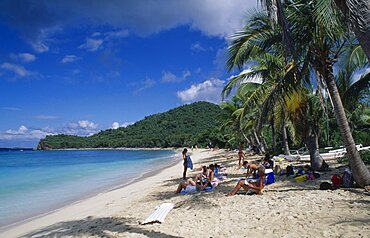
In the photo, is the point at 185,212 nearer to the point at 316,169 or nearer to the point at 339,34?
the point at 339,34

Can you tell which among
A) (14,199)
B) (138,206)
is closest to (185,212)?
(138,206)

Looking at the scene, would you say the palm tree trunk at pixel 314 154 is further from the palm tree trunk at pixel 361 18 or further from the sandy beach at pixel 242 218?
the palm tree trunk at pixel 361 18

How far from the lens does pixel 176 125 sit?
120000mm

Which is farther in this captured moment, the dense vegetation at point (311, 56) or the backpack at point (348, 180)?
the backpack at point (348, 180)

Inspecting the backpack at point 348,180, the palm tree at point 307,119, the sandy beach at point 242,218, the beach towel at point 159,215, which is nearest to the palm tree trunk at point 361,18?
the sandy beach at point 242,218

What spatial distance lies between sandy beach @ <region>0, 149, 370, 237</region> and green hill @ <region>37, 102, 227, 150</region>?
247ft

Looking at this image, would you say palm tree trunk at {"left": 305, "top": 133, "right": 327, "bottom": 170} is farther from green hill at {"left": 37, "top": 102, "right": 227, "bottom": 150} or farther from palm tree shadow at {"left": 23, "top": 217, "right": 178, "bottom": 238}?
green hill at {"left": 37, "top": 102, "right": 227, "bottom": 150}

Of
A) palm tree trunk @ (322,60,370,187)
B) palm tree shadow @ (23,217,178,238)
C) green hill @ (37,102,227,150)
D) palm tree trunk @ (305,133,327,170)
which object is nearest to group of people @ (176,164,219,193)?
palm tree shadow @ (23,217,178,238)

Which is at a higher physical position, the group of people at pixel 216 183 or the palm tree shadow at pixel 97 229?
the group of people at pixel 216 183

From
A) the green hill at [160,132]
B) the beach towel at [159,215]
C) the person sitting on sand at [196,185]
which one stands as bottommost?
the beach towel at [159,215]

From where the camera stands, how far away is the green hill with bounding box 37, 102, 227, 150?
341 ft

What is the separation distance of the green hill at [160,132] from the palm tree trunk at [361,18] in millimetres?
79753

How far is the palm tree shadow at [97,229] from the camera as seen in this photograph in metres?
5.62

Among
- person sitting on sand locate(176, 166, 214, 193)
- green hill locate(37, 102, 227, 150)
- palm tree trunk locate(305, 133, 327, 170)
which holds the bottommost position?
person sitting on sand locate(176, 166, 214, 193)
